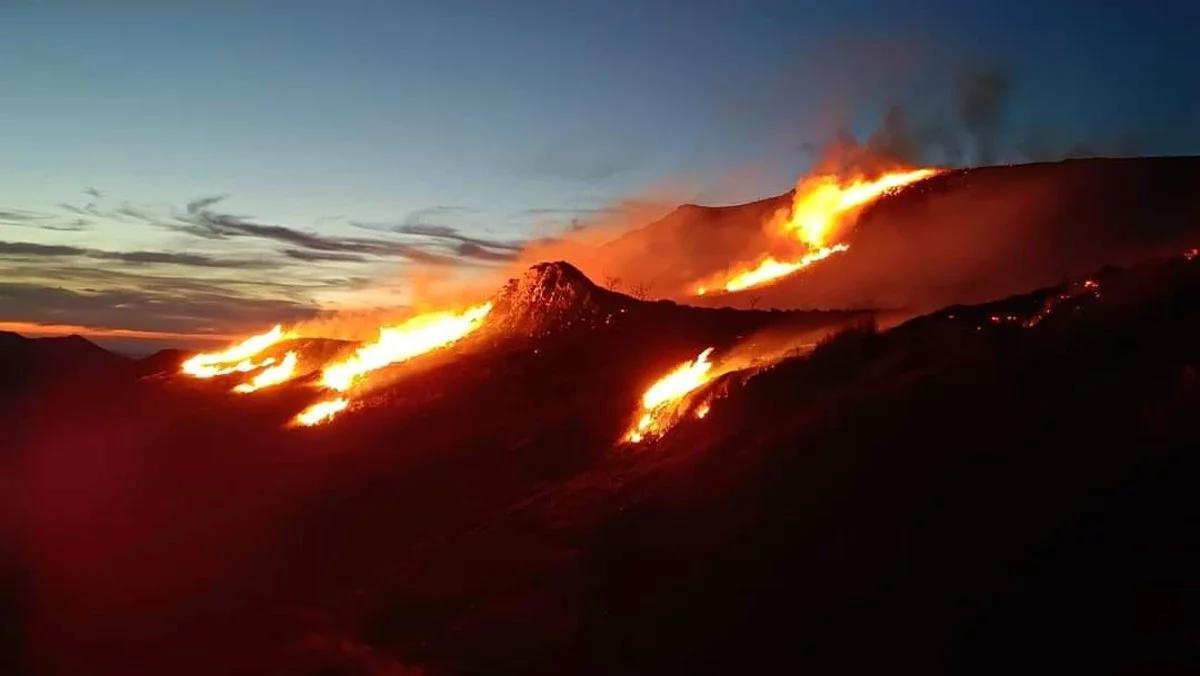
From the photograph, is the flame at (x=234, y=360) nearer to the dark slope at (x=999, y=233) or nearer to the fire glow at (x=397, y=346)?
the fire glow at (x=397, y=346)

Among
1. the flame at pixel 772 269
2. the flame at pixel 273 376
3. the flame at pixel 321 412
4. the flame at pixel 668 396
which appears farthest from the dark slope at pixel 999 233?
the flame at pixel 273 376

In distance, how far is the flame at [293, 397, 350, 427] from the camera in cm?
4326

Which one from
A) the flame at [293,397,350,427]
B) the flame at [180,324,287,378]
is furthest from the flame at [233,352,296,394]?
the flame at [293,397,350,427]

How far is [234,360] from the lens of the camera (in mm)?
68312

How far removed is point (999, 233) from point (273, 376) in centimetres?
3930

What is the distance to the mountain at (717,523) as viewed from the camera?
17.2m

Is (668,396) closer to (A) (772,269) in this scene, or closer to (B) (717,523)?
(B) (717,523)

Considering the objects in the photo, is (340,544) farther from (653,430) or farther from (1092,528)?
(1092,528)

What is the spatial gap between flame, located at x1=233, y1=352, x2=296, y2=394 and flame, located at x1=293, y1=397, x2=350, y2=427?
9.13 m

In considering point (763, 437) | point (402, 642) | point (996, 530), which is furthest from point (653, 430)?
point (996, 530)

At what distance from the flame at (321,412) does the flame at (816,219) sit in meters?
23.7

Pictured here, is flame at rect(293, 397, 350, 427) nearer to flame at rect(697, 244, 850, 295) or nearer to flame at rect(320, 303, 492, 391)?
flame at rect(320, 303, 492, 391)

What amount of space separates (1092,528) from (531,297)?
32044 millimetres

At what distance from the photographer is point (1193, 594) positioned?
15.5m
